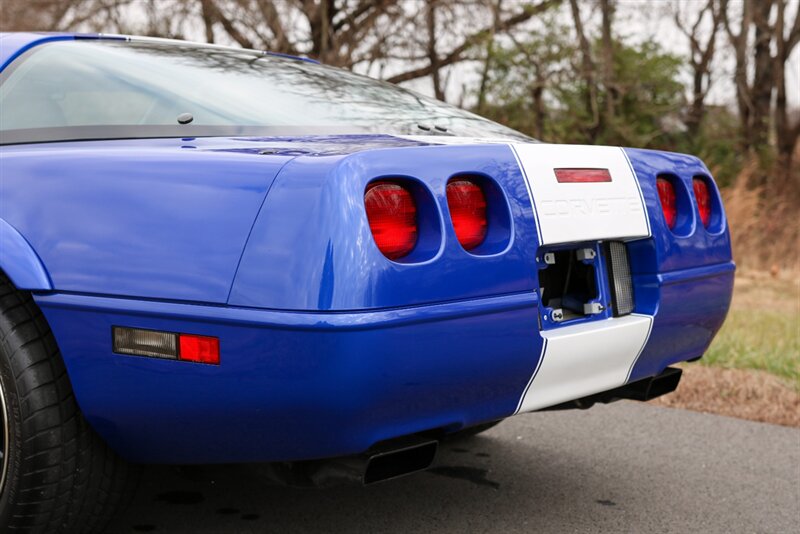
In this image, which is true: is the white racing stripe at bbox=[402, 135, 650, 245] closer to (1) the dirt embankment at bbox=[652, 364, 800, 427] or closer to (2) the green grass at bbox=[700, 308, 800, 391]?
(1) the dirt embankment at bbox=[652, 364, 800, 427]

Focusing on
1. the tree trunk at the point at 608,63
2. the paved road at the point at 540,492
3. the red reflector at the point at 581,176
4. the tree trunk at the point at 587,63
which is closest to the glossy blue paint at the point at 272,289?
the red reflector at the point at 581,176

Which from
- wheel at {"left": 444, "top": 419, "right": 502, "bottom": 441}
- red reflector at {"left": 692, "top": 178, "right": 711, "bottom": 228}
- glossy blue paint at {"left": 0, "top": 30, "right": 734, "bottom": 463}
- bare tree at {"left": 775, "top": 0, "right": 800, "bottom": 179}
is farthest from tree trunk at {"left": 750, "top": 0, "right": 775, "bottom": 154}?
glossy blue paint at {"left": 0, "top": 30, "right": 734, "bottom": 463}

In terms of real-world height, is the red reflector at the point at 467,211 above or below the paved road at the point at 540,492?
above

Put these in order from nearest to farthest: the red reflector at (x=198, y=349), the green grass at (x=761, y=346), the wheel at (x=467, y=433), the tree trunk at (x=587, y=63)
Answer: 1. the red reflector at (x=198, y=349)
2. the wheel at (x=467, y=433)
3. the green grass at (x=761, y=346)
4. the tree trunk at (x=587, y=63)

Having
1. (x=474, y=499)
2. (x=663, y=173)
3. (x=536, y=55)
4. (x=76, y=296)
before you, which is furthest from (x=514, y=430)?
(x=536, y=55)

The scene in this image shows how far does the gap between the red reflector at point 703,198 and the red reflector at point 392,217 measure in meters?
1.20

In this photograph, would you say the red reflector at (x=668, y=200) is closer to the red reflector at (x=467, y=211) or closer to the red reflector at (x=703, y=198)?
the red reflector at (x=703, y=198)

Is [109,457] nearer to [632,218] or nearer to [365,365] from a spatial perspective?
[365,365]

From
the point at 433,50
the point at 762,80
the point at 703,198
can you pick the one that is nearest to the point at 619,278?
the point at 703,198

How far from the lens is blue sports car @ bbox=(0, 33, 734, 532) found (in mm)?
1857

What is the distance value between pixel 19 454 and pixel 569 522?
1.52 meters

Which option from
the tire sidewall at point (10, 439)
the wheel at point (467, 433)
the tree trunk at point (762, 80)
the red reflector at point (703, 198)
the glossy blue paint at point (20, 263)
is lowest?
the wheel at point (467, 433)

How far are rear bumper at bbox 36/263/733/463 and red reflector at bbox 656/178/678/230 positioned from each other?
0.66m

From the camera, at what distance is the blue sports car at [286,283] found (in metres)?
1.86
